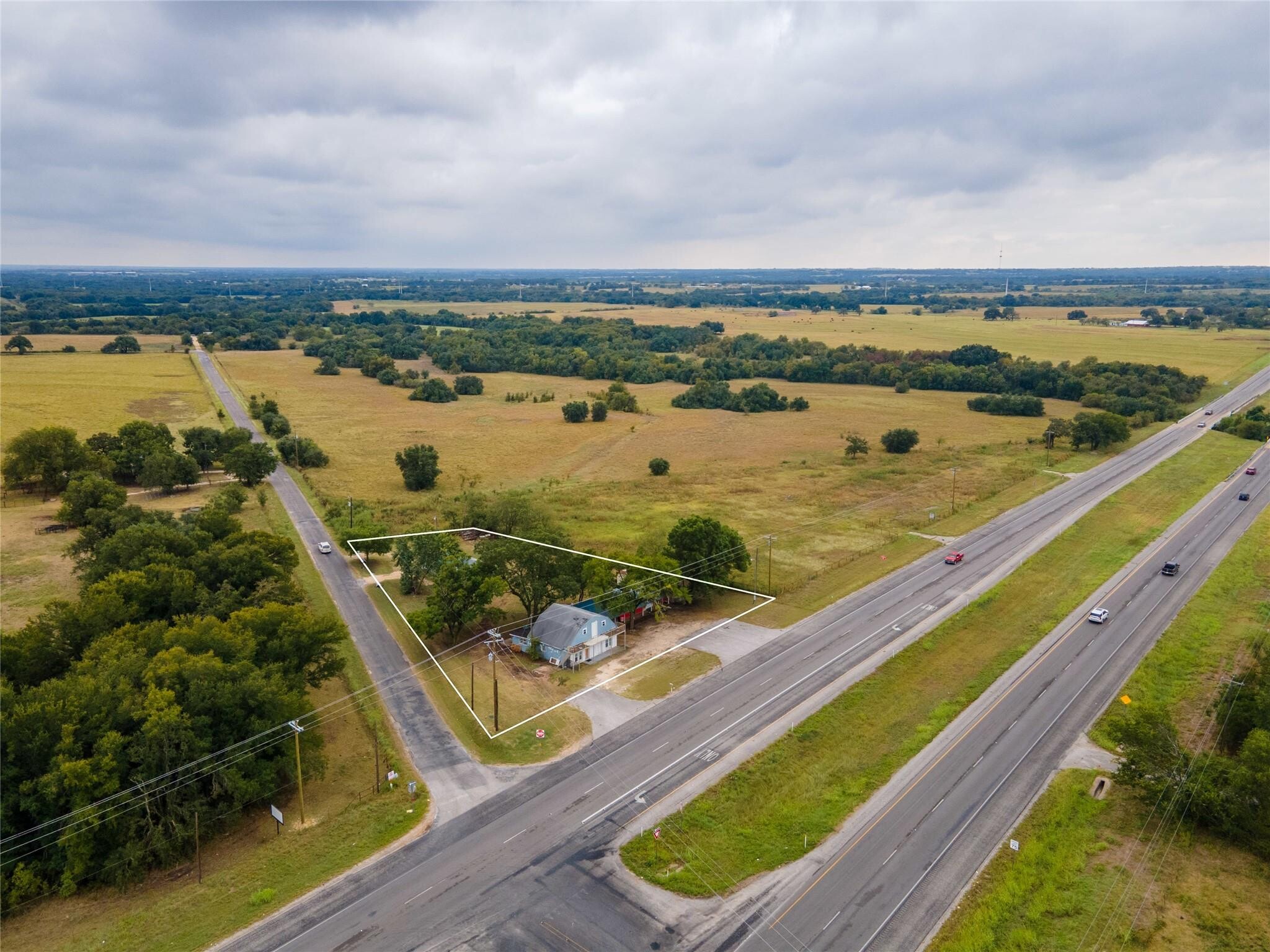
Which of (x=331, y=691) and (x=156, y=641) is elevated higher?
(x=156, y=641)

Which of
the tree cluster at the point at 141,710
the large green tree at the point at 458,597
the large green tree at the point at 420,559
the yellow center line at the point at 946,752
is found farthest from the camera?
the large green tree at the point at 420,559

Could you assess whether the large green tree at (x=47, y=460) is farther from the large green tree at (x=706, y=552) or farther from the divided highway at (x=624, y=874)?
the divided highway at (x=624, y=874)

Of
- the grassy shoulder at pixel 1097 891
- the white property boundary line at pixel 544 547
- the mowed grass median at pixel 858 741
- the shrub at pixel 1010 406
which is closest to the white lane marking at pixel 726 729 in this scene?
the mowed grass median at pixel 858 741

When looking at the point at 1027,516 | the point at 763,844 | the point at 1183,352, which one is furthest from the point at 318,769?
the point at 1183,352

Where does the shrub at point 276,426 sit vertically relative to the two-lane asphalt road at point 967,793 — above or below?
above

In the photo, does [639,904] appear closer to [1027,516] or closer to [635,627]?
[635,627]

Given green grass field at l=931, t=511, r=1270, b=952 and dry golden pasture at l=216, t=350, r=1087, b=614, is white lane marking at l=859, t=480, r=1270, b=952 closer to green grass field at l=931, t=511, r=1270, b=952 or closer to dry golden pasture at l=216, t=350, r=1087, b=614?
green grass field at l=931, t=511, r=1270, b=952
